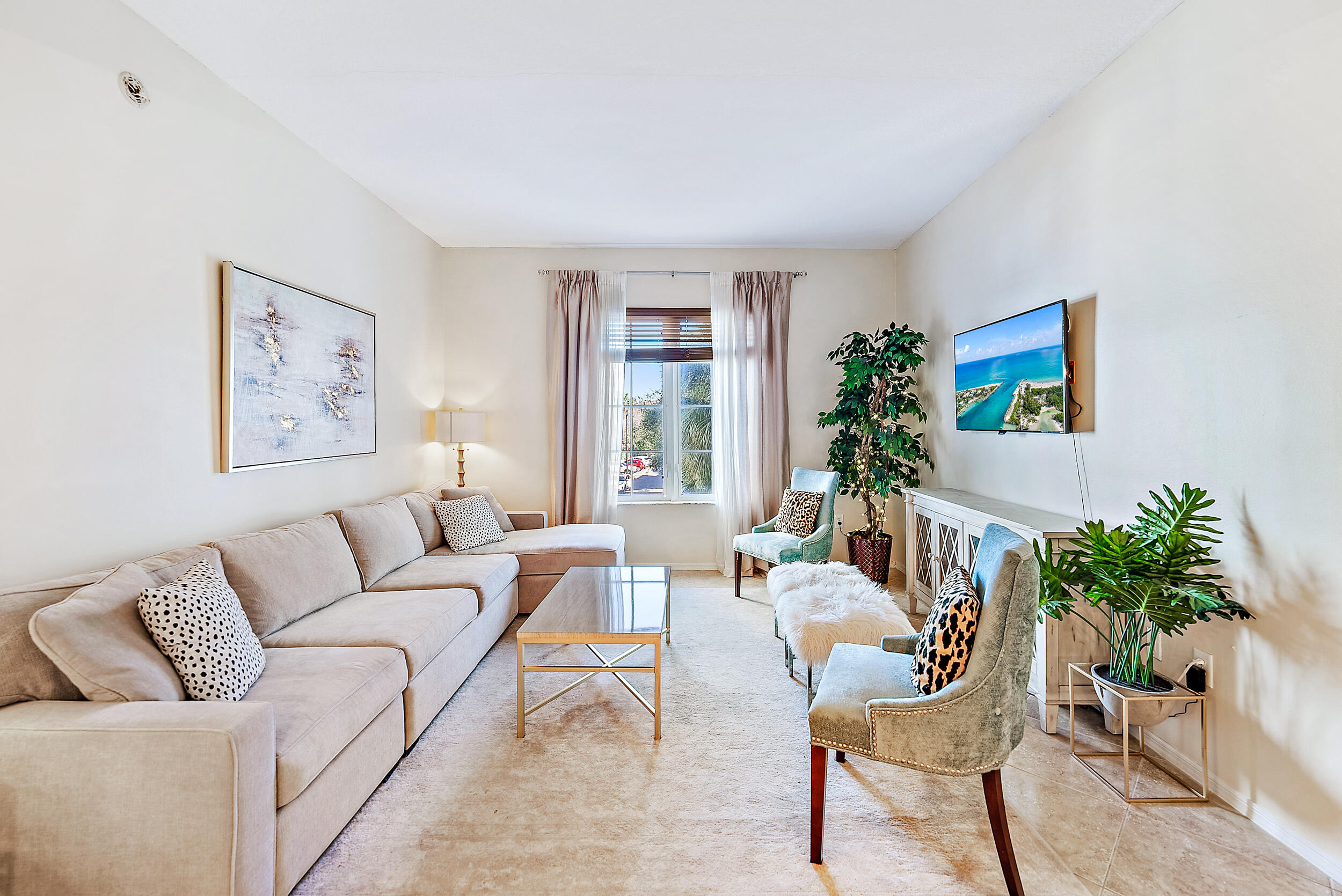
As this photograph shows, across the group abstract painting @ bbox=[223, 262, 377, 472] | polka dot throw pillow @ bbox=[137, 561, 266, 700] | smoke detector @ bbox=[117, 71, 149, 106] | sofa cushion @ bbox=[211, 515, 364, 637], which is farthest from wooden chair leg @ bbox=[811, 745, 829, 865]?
smoke detector @ bbox=[117, 71, 149, 106]

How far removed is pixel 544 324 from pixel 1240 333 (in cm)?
441

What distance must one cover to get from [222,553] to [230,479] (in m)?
0.48

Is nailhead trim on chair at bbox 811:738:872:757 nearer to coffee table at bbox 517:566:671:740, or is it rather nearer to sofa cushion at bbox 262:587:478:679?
coffee table at bbox 517:566:671:740

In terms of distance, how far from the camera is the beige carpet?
1.73 metres

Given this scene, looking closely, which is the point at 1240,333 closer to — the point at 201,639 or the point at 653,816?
the point at 653,816

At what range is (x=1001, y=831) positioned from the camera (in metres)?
1.68

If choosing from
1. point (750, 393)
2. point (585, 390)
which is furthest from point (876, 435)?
point (585, 390)

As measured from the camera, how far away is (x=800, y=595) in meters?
2.96

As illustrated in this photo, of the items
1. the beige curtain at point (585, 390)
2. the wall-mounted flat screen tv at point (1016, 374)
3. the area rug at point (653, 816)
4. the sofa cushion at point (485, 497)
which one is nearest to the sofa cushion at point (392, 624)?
the area rug at point (653, 816)

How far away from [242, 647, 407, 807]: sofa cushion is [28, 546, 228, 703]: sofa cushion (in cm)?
26

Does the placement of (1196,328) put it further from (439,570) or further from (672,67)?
(439,570)

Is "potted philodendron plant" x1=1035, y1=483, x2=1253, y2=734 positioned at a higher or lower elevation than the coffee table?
higher

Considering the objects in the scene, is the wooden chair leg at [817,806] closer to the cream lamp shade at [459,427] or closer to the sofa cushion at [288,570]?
the sofa cushion at [288,570]

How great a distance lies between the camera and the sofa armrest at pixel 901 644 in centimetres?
219
